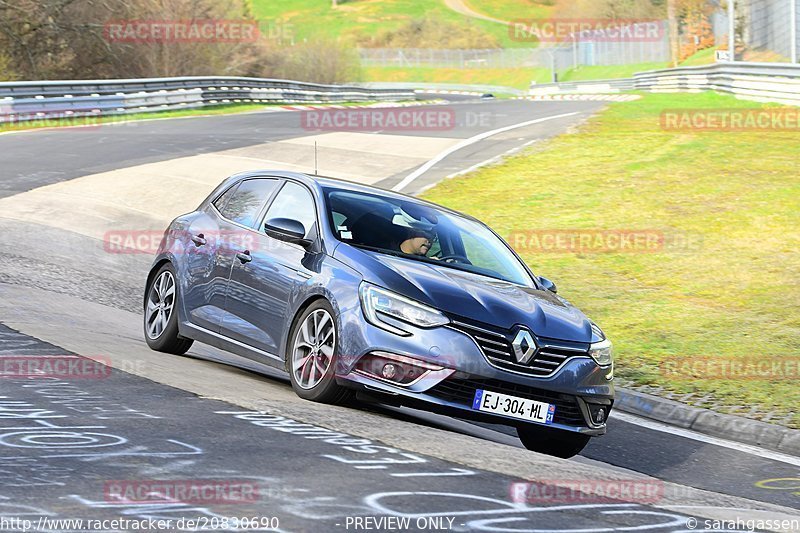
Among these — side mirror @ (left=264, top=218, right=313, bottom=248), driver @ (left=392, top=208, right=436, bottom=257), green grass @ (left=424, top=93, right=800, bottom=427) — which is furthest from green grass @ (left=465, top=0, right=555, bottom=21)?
side mirror @ (left=264, top=218, right=313, bottom=248)

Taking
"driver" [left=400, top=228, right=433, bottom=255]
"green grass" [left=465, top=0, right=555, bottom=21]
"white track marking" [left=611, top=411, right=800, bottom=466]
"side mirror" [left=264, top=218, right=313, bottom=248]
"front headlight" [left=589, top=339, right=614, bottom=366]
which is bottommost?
"white track marking" [left=611, top=411, right=800, bottom=466]

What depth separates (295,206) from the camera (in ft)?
29.3

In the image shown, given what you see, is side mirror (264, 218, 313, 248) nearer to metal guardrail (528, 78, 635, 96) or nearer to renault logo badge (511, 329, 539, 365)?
renault logo badge (511, 329, 539, 365)

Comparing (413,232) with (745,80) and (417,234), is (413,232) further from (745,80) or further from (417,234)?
(745,80)

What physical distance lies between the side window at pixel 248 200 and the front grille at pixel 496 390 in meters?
2.57

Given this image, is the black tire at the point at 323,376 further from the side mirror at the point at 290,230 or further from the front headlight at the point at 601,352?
the front headlight at the point at 601,352

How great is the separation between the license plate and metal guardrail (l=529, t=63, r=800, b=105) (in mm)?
25292

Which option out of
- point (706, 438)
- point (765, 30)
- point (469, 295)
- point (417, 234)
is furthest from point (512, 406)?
point (765, 30)

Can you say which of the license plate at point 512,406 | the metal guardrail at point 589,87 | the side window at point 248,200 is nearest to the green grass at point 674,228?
the license plate at point 512,406

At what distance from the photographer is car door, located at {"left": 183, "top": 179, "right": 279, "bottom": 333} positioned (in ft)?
30.0

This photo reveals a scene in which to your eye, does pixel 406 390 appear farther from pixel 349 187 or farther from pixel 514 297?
pixel 349 187

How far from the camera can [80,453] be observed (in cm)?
569

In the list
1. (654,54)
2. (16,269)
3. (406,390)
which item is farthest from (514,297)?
(654,54)

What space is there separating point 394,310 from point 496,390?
2.69 ft
